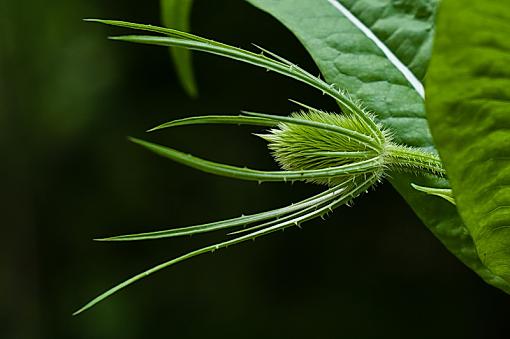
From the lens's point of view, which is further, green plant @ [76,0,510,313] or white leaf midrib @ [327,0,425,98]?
white leaf midrib @ [327,0,425,98]

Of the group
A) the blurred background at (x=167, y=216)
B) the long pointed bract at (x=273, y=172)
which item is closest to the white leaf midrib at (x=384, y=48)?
the long pointed bract at (x=273, y=172)

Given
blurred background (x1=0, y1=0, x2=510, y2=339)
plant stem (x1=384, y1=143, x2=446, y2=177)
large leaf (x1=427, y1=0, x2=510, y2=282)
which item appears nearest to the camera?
large leaf (x1=427, y1=0, x2=510, y2=282)

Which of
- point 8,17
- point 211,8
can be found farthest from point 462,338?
point 8,17

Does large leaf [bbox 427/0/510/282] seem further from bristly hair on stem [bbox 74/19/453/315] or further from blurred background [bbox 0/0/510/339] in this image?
blurred background [bbox 0/0/510/339]

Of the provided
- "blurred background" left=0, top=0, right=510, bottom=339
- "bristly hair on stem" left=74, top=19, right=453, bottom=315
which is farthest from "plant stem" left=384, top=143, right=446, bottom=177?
"blurred background" left=0, top=0, right=510, bottom=339

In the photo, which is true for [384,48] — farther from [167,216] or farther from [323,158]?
Result: [167,216]

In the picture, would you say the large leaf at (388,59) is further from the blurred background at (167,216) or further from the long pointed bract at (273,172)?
the blurred background at (167,216)

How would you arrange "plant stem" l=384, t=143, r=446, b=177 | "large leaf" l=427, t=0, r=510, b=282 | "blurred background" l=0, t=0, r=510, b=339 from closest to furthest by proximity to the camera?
→ "large leaf" l=427, t=0, r=510, b=282 → "plant stem" l=384, t=143, r=446, b=177 → "blurred background" l=0, t=0, r=510, b=339

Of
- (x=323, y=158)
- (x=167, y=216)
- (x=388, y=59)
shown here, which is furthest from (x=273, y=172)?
(x=167, y=216)

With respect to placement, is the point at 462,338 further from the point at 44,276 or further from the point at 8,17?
the point at 8,17
